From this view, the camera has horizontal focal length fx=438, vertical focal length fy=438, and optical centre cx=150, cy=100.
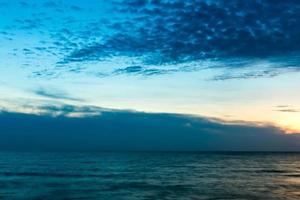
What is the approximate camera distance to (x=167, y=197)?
39.8m

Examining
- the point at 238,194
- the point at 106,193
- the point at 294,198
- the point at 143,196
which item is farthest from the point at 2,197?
the point at 294,198

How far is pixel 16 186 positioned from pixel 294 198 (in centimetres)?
2929

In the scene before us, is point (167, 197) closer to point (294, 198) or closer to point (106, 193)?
point (106, 193)

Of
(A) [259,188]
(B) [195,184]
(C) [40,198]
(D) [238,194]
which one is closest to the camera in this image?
(C) [40,198]

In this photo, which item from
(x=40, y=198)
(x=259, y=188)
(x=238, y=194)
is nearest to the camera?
(x=40, y=198)

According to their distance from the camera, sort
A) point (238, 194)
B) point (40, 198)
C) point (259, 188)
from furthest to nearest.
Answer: point (259, 188) → point (238, 194) → point (40, 198)

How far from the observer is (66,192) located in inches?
1718

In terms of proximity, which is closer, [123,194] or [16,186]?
[123,194]

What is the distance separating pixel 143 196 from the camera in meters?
40.7

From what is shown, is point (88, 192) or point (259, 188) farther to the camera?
point (259, 188)

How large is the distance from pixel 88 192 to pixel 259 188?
18.8m

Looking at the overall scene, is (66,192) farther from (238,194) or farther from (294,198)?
(294,198)

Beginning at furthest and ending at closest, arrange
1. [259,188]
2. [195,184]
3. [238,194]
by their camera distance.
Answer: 1. [195,184]
2. [259,188]
3. [238,194]

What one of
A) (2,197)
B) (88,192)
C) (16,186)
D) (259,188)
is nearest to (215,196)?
(259,188)
